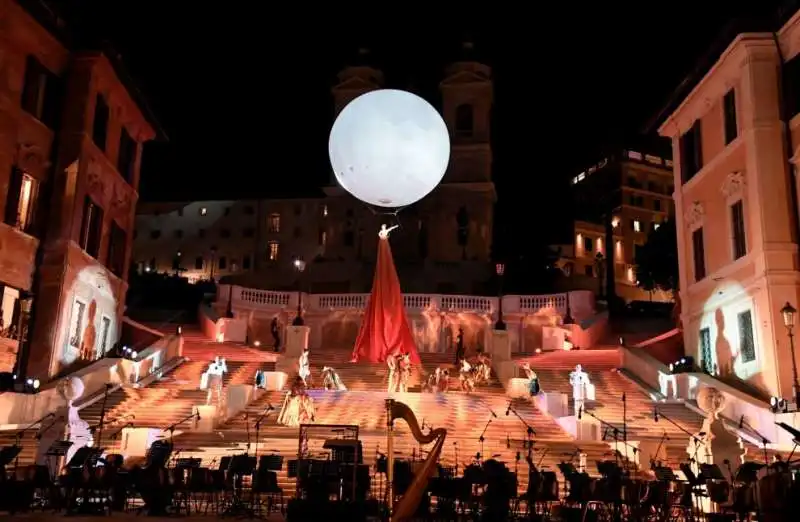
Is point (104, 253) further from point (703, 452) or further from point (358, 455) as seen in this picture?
point (703, 452)

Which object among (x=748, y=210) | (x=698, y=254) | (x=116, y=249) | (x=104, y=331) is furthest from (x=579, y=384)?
(x=116, y=249)

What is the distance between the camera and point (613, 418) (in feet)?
76.4

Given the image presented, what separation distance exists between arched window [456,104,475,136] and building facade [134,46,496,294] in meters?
0.09

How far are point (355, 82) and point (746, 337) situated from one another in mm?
46981

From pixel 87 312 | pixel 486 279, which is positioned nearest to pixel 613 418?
pixel 87 312

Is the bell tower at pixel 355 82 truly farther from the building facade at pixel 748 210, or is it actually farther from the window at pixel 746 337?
the window at pixel 746 337

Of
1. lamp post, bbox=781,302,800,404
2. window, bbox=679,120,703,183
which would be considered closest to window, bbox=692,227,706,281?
window, bbox=679,120,703,183

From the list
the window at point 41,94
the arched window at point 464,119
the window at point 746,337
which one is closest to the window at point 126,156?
the window at point 41,94

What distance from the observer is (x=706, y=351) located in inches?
1118

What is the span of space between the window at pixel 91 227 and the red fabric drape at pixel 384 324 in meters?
11.0

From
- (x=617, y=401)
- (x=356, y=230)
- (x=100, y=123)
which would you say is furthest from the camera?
(x=356, y=230)

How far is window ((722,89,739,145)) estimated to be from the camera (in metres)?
26.5

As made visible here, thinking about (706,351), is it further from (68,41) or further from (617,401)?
(68,41)

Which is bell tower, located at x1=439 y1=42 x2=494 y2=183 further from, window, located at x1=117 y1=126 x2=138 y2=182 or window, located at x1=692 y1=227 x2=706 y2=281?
window, located at x1=692 y1=227 x2=706 y2=281
